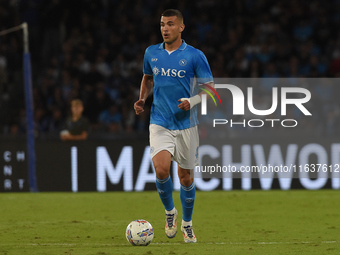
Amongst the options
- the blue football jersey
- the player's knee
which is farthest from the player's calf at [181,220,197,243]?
the blue football jersey

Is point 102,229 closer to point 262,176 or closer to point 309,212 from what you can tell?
point 309,212

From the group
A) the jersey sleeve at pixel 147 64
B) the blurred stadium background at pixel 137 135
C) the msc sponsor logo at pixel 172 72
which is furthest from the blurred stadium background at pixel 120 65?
the msc sponsor logo at pixel 172 72

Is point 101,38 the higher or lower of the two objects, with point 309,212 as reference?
higher

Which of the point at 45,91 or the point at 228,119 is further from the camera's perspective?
the point at 45,91

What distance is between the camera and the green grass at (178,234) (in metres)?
6.08

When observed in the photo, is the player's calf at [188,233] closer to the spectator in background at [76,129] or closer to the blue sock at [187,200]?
the blue sock at [187,200]

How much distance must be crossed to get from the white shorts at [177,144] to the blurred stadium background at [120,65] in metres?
4.85

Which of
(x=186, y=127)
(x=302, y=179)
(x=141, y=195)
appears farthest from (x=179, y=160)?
(x=302, y=179)

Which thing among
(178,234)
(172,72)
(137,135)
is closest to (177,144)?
(172,72)

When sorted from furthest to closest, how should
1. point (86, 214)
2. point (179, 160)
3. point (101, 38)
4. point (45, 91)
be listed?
point (101, 38)
point (45, 91)
point (86, 214)
point (179, 160)

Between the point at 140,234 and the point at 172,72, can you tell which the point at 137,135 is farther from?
the point at 140,234

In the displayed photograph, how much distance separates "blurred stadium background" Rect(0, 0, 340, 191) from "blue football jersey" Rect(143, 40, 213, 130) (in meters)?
4.93

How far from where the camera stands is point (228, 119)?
446 inches

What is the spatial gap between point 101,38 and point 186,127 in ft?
32.6
